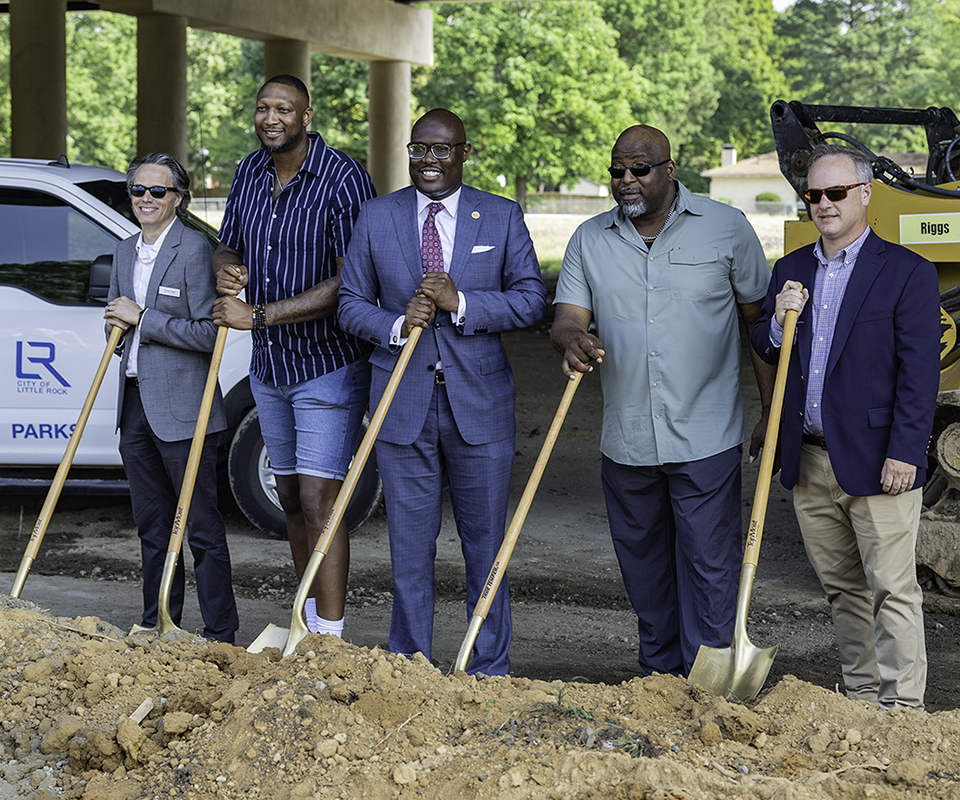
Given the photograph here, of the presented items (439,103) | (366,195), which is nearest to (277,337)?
(366,195)

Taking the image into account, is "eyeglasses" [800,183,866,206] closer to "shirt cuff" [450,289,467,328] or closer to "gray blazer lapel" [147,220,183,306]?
"shirt cuff" [450,289,467,328]

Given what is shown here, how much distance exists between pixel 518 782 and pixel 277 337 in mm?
2221

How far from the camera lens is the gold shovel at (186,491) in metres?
4.70

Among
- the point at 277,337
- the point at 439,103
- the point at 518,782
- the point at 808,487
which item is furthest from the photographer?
the point at 439,103

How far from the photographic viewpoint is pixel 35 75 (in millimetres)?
→ 16781

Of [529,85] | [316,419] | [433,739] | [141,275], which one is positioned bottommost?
[433,739]

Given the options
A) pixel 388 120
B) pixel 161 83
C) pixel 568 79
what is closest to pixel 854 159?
pixel 161 83

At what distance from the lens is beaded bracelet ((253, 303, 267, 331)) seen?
15.2ft

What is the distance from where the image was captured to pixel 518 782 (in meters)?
3.05

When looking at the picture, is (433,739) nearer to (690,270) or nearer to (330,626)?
(330,626)

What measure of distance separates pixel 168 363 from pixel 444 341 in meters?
1.25

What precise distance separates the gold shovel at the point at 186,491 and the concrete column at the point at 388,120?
19.8 meters

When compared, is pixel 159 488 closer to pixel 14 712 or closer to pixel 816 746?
pixel 14 712

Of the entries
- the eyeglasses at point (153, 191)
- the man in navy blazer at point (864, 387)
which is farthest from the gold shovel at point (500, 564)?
the eyeglasses at point (153, 191)
